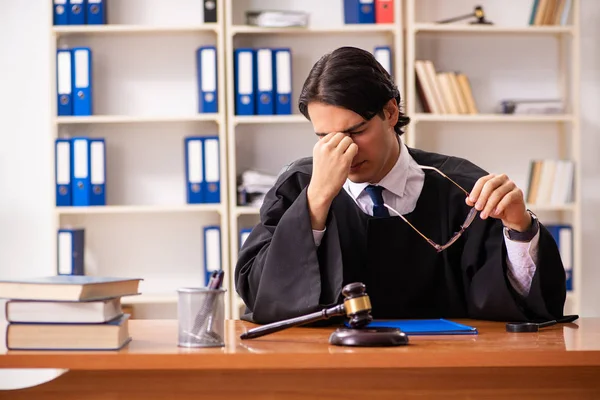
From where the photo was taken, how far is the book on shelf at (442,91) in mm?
3932

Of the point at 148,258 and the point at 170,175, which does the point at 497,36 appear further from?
the point at 148,258

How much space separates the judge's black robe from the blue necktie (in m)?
0.02

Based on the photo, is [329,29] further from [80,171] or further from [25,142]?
[25,142]

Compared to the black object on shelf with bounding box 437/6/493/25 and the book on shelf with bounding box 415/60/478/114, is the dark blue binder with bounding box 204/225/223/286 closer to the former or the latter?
the book on shelf with bounding box 415/60/478/114

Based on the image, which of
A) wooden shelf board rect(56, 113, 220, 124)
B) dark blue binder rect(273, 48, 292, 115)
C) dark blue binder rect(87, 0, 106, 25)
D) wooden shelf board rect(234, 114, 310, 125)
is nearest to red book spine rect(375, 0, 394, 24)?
dark blue binder rect(273, 48, 292, 115)

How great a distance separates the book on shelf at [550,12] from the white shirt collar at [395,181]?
242 cm

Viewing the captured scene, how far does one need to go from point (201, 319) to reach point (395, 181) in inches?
28.6

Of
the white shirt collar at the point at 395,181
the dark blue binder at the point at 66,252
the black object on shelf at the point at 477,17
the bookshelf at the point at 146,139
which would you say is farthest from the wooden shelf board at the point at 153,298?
the white shirt collar at the point at 395,181

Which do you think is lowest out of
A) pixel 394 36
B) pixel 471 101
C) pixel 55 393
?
pixel 55 393

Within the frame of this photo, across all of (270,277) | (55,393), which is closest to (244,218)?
(270,277)

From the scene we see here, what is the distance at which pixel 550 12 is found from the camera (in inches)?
158

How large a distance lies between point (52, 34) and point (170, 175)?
88cm

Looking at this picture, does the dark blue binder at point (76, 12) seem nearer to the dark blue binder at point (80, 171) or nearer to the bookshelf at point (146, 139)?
the bookshelf at point (146, 139)

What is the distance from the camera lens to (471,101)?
4000 millimetres
